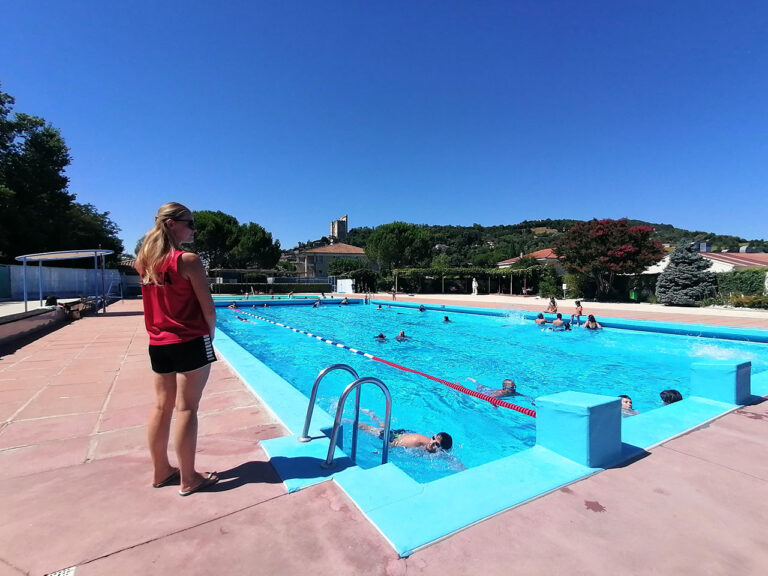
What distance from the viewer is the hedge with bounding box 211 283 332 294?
32812mm

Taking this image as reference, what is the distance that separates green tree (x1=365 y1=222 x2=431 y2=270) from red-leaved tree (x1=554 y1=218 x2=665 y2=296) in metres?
25.2

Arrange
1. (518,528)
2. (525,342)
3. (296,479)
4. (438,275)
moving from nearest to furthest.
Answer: (518,528)
(296,479)
(525,342)
(438,275)

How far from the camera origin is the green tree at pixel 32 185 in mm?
22219

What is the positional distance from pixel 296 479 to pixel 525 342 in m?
10.6

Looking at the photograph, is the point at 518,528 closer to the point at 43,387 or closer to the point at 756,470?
the point at 756,470

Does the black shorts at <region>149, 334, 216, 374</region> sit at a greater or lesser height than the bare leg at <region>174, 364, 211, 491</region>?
greater

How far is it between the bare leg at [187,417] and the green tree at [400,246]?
44278 mm

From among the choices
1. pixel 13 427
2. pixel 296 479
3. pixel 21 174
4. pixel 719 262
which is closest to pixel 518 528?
pixel 296 479

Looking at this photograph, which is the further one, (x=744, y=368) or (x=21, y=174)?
(x=21, y=174)

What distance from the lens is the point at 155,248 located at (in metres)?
2.07

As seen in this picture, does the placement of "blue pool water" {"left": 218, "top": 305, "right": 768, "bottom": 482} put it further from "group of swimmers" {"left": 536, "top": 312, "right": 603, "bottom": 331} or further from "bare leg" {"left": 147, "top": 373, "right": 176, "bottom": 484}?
"bare leg" {"left": 147, "top": 373, "right": 176, "bottom": 484}

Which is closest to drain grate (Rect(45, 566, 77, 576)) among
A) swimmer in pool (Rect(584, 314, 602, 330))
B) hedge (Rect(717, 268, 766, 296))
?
swimmer in pool (Rect(584, 314, 602, 330))

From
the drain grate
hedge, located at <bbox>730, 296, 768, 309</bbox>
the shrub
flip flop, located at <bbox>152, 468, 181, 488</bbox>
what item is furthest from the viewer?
the shrub

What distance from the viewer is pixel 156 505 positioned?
2057mm
